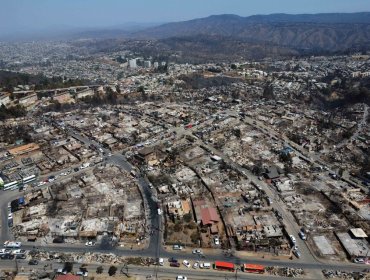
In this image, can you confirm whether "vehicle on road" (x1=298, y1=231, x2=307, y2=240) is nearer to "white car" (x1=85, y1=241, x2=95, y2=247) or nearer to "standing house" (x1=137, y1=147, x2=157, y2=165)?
"white car" (x1=85, y1=241, x2=95, y2=247)

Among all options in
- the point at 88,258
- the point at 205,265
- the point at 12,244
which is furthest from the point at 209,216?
the point at 12,244

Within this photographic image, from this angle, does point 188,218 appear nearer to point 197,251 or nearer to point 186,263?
point 197,251

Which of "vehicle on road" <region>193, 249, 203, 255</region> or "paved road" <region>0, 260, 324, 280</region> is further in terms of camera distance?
"vehicle on road" <region>193, 249, 203, 255</region>

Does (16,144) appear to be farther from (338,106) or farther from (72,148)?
(338,106)

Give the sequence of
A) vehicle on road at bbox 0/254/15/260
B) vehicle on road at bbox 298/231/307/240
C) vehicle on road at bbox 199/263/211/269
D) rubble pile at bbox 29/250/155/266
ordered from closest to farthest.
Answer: vehicle on road at bbox 199/263/211/269, rubble pile at bbox 29/250/155/266, vehicle on road at bbox 0/254/15/260, vehicle on road at bbox 298/231/307/240

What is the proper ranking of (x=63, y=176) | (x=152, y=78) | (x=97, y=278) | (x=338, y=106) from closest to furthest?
(x=97, y=278), (x=63, y=176), (x=338, y=106), (x=152, y=78)

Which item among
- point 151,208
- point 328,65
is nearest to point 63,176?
point 151,208

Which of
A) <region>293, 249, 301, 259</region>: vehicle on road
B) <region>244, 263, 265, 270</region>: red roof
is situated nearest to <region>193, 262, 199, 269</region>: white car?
<region>244, 263, 265, 270</region>: red roof
